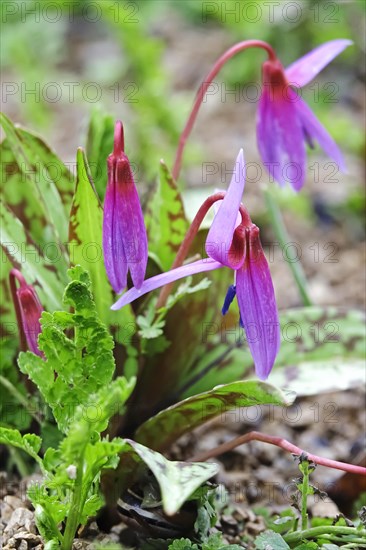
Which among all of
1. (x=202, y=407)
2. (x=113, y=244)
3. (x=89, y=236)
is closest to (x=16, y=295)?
(x=89, y=236)

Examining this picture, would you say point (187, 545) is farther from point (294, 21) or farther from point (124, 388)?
point (294, 21)

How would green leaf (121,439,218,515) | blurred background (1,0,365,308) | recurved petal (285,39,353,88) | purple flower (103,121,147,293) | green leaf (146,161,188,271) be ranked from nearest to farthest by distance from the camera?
green leaf (121,439,218,515) < purple flower (103,121,147,293) < green leaf (146,161,188,271) < recurved petal (285,39,353,88) < blurred background (1,0,365,308)

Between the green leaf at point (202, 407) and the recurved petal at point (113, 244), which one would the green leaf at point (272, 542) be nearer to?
the green leaf at point (202, 407)

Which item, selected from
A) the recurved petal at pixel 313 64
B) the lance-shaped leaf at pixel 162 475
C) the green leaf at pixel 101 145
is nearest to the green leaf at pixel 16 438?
the lance-shaped leaf at pixel 162 475

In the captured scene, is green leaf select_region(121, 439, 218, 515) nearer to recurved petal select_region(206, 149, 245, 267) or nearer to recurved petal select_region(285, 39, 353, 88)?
recurved petal select_region(206, 149, 245, 267)

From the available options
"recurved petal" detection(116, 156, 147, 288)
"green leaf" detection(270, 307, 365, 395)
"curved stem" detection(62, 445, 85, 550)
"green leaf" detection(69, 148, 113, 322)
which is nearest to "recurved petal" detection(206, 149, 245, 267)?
"recurved petal" detection(116, 156, 147, 288)

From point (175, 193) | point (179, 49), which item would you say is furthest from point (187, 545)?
point (179, 49)
